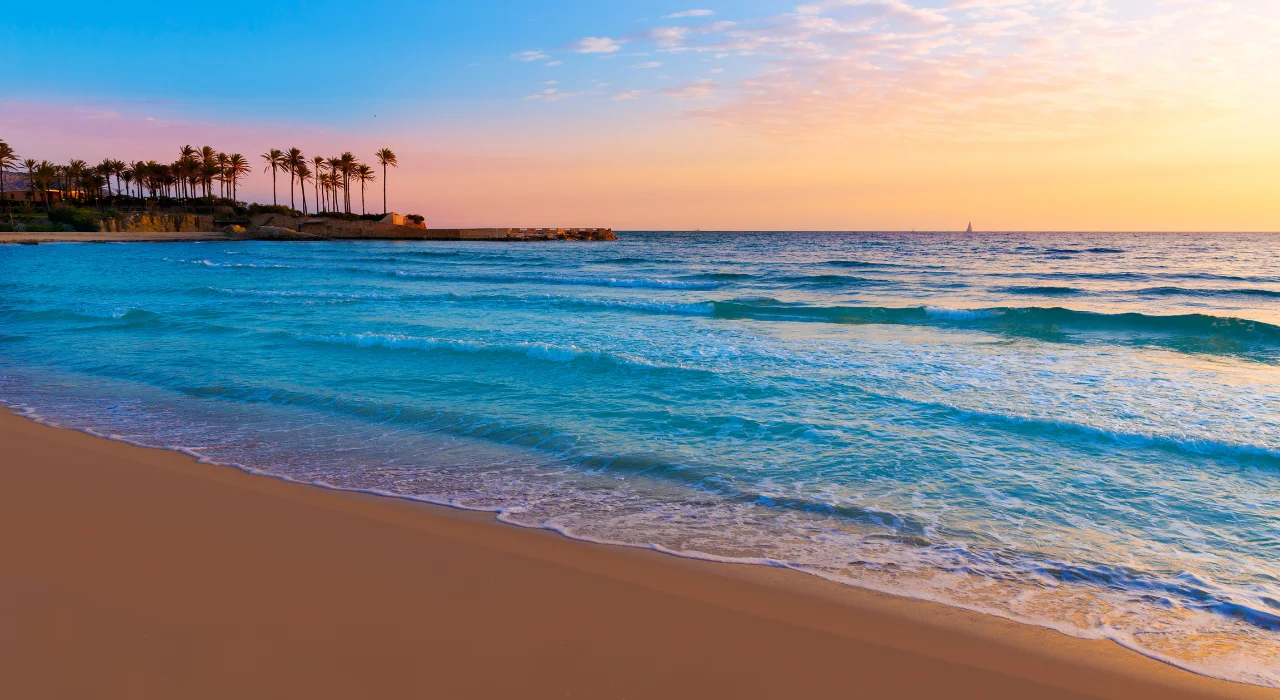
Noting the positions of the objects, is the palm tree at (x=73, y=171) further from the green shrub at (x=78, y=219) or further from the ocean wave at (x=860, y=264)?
the ocean wave at (x=860, y=264)

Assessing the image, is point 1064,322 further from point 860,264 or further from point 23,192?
point 23,192

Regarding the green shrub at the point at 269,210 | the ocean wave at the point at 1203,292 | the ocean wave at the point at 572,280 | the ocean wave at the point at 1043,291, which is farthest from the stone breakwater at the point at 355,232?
the ocean wave at the point at 1203,292

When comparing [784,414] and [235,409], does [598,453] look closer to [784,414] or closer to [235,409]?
[784,414]

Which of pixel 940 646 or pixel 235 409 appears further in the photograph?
pixel 235 409

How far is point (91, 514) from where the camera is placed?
5.41 m

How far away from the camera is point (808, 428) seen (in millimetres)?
8391

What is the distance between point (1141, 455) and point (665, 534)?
18.8 ft

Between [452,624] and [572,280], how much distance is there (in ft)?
101

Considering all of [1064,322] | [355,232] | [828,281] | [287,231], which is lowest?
[1064,322]

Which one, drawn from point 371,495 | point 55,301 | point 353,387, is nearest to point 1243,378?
point 371,495

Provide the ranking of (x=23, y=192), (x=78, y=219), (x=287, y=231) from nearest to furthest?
(x=78, y=219)
(x=287, y=231)
(x=23, y=192)

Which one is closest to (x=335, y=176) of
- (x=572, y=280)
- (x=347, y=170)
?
(x=347, y=170)

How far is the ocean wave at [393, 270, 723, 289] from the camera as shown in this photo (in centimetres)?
3186

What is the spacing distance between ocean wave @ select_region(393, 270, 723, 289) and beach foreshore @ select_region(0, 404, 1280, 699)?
26.8 m
